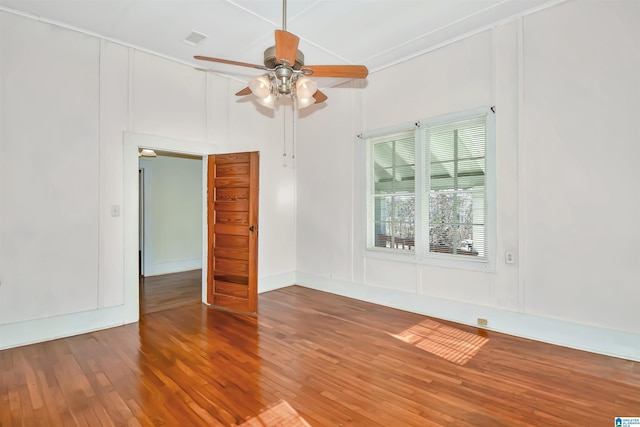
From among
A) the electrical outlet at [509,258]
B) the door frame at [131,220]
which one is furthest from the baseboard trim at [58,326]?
the electrical outlet at [509,258]

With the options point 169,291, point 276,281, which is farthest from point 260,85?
point 169,291

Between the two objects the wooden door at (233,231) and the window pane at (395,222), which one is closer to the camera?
the wooden door at (233,231)

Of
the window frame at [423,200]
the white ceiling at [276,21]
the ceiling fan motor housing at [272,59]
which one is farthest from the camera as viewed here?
the window frame at [423,200]

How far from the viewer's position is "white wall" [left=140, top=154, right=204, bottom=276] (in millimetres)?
6508

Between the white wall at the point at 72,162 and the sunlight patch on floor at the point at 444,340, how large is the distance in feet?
11.0

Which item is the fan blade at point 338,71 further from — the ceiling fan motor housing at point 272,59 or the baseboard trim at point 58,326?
the baseboard trim at point 58,326

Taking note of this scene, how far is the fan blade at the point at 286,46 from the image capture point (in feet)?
A: 7.04

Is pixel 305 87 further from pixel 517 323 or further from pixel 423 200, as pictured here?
pixel 517 323

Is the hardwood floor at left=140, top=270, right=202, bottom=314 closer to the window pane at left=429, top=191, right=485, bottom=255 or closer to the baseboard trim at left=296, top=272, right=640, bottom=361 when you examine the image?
the baseboard trim at left=296, top=272, right=640, bottom=361

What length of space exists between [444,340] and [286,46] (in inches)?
123

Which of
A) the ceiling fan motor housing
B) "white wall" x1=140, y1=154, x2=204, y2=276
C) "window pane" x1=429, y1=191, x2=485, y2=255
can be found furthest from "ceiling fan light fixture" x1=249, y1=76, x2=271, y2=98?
"white wall" x1=140, y1=154, x2=204, y2=276

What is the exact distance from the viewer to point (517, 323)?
3.37 m

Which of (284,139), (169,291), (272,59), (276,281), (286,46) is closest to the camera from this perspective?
(286,46)

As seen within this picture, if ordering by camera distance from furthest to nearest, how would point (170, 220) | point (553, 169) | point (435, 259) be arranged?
point (170, 220) → point (435, 259) → point (553, 169)
